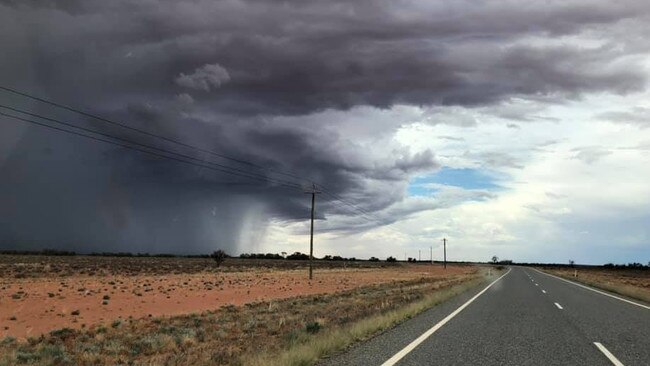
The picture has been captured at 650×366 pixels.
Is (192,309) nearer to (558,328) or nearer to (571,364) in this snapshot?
(558,328)

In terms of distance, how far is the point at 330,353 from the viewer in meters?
9.84

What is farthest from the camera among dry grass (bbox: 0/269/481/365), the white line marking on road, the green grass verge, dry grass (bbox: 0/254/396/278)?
dry grass (bbox: 0/254/396/278)

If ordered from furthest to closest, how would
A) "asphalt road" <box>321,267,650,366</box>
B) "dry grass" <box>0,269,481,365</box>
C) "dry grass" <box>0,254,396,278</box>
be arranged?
"dry grass" <box>0,254,396,278</box>
"dry grass" <box>0,269,481,365</box>
"asphalt road" <box>321,267,650,366</box>

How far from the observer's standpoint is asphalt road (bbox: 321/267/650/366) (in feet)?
29.6

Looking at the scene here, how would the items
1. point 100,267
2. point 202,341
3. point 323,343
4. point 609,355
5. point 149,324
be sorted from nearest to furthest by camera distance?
point 609,355 → point 323,343 → point 202,341 → point 149,324 → point 100,267

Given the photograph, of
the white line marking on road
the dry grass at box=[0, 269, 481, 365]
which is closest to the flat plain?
the dry grass at box=[0, 269, 481, 365]

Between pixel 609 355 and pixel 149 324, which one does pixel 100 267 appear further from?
pixel 609 355

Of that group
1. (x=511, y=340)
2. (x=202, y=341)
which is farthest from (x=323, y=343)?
(x=202, y=341)

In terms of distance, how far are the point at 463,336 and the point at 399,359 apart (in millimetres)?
3633

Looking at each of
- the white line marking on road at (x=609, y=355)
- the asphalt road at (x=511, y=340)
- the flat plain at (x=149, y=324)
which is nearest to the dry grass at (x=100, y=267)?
the flat plain at (x=149, y=324)

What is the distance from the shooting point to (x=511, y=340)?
11328 mm

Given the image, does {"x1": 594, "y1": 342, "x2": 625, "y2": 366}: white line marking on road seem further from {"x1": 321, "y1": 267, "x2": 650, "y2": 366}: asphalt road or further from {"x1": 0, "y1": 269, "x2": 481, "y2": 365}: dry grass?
{"x1": 0, "y1": 269, "x2": 481, "y2": 365}: dry grass

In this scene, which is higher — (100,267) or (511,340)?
(511,340)

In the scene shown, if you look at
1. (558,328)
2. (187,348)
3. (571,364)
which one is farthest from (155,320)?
(571,364)
